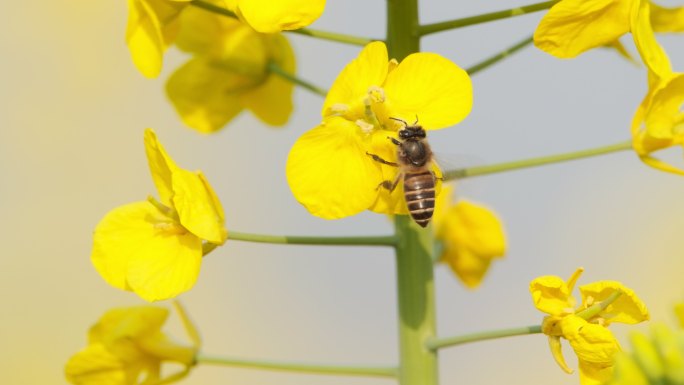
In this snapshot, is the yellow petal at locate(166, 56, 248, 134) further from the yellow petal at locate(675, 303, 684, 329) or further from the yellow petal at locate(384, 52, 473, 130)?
the yellow petal at locate(675, 303, 684, 329)

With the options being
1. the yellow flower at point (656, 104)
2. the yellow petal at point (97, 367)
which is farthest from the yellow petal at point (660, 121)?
the yellow petal at point (97, 367)

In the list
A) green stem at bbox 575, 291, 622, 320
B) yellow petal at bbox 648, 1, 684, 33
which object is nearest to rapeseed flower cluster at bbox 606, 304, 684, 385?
green stem at bbox 575, 291, 622, 320

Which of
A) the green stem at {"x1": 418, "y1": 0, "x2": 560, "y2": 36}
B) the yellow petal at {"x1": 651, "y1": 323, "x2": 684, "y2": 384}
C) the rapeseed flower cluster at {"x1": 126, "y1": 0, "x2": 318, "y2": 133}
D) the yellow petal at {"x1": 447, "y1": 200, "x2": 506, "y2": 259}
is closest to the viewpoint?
the yellow petal at {"x1": 651, "y1": 323, "x2": 684, "y2": 384}

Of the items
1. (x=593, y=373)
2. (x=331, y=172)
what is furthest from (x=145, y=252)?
(x=593, y=373)

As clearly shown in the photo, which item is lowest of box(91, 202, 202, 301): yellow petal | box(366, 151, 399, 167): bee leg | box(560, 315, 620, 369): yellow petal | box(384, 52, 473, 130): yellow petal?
box(560, 315, 620, 369): yellow petal

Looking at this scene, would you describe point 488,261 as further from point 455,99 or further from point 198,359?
point 455,99

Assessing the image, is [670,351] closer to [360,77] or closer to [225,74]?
[360,77]
